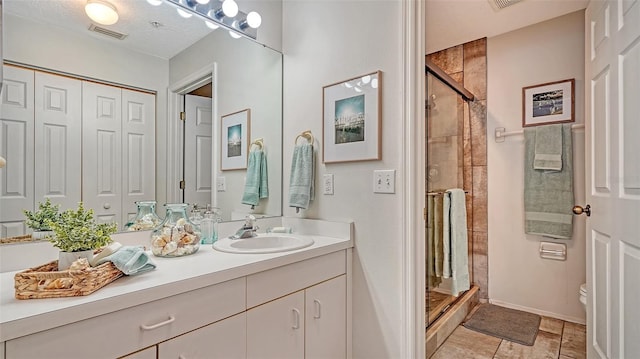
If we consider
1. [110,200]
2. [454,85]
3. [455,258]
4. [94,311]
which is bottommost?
[455,258]

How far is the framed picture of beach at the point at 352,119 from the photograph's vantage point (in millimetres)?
1604

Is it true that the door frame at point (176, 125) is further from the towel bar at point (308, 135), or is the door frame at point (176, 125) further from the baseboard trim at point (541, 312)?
the baseboard trim at point (541, 312)

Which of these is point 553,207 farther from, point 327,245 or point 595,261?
point 327,245

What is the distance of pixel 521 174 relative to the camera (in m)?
2.69

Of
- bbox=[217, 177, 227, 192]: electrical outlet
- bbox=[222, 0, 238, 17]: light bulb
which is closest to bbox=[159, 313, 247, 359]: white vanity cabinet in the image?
bbox=[217, 177, 227, 192]: electrical outlet

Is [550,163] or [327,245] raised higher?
[550,163]

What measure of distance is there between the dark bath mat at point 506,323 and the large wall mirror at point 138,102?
176 cm

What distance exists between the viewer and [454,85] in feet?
8.03

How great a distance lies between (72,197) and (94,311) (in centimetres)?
67

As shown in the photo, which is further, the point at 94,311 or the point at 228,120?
the point at 228,120

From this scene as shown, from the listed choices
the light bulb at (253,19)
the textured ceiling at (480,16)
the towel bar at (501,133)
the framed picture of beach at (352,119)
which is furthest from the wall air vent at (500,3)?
the light bulb at (253,19)

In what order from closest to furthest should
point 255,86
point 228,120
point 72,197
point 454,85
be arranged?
point 72,197 → point 228,120 → point 255,86 → point 454,85

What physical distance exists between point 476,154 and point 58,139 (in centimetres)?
294

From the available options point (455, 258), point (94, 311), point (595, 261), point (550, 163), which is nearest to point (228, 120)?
point (94, 311)
